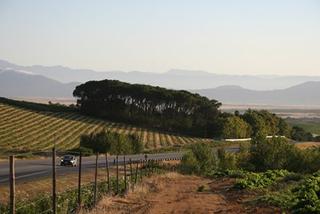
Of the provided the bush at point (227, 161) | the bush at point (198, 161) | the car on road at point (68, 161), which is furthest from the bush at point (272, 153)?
the car on road at point (68, 161)

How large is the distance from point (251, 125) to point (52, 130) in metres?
48.1

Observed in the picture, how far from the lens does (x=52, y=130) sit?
319 ft

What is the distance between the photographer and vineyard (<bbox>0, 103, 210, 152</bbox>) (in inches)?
3272

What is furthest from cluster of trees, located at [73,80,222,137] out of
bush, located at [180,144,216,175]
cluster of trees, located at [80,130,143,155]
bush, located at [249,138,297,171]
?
bush, located at [249,138,297,171]

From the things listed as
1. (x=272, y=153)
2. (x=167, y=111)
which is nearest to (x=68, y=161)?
(x=272, y=153)

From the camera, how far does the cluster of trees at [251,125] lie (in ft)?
384

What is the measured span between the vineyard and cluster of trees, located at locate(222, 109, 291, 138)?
9.72 meters

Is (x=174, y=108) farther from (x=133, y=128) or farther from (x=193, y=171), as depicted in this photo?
(x=193, y=171)

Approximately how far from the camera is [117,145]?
8062 centimetres

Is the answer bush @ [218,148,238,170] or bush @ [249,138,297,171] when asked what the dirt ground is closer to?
bush @ [249,138,297,171]

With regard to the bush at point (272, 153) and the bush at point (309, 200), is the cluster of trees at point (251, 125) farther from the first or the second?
the bush at point (309, 200)

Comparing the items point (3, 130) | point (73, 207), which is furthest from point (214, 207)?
point (3, 130)

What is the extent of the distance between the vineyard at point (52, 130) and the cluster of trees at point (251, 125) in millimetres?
9721

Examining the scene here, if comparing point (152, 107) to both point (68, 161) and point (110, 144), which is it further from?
point (68, 161)
